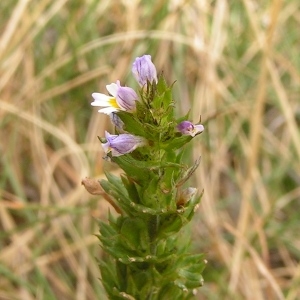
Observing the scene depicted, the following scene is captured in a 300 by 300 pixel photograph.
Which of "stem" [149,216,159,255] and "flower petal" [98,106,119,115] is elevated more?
"flower petal" [98,106,119,115]

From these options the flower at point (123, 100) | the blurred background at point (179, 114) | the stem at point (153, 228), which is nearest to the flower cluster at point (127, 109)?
the flower at point (123, 100)

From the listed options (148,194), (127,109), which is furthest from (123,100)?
(148,194)

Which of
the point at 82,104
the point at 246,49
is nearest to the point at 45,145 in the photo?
the point at 82,104

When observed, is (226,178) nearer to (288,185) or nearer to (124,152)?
(288,185)

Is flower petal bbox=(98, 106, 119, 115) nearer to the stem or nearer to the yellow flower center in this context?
the yellow flower center

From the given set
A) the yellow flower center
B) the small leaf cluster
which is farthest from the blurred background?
the yellow flower center

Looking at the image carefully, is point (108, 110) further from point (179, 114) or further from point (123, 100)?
point (179, 114)

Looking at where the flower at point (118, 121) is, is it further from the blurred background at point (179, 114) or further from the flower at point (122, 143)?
the blurred background at point (179, 114)

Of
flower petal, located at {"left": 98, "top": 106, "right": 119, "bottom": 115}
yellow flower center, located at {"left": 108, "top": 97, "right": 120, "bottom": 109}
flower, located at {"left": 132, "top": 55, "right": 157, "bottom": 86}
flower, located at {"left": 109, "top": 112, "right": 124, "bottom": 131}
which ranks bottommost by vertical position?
flower, located at {"left": 109, "top": 112, "right": 124, "bottom": 131}
